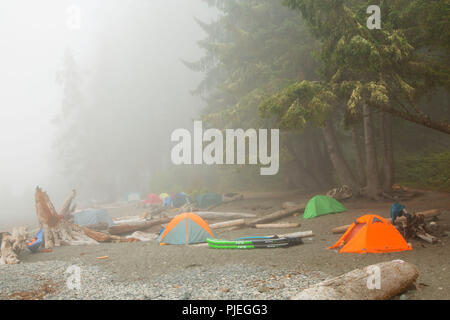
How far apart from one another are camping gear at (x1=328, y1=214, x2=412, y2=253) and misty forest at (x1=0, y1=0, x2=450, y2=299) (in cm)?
85

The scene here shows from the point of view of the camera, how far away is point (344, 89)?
10.6 meters

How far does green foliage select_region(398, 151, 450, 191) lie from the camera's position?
18250mm

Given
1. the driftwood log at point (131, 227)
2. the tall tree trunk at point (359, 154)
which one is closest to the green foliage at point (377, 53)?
the tall tree trunk at point (359, 154)

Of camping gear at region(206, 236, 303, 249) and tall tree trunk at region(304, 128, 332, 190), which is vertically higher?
tall tree trunk at region(304, 128, 332, 190)

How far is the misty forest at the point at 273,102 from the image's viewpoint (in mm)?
10516

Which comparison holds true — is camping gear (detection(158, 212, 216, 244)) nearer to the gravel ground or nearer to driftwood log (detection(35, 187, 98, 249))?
driftwood log (detection(35, 187, 98, 249))

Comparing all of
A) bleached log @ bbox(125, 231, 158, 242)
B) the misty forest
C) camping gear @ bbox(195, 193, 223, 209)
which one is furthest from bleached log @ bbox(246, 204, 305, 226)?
camping gear @ bbox(195, 193, 223, 209)

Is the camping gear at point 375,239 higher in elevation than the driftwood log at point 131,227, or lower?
higher

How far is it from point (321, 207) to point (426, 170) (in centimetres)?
858

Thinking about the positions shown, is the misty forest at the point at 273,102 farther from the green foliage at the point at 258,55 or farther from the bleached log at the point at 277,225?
the bleached log at the point at 277,225

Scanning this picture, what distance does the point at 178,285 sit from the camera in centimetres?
704

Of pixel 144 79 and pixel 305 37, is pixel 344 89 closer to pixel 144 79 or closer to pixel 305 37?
pixel 305 37

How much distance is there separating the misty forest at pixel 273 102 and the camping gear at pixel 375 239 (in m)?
0.85
